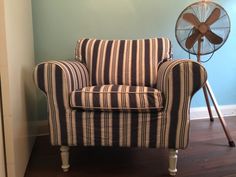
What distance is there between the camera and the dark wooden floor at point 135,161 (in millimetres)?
1365

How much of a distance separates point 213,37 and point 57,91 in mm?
1223

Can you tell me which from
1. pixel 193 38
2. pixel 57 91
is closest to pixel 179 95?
pixel 57 91

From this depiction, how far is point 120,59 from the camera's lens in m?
1.72

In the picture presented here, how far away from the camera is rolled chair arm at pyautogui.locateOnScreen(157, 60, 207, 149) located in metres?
1.23

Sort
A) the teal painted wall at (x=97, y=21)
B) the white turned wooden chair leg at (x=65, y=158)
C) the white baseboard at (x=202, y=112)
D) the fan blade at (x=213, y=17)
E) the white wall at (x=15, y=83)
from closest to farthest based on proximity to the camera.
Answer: the white wall at (x=15, y=83)
the white turned wooden chair leg at (x=65, y=158)
the fan blade at (x=213, y=17)
the teal painted wall at (x=97, y=21)
the white baseboard at (x=202, y=112)

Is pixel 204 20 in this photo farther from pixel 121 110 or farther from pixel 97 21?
pixel 121 110

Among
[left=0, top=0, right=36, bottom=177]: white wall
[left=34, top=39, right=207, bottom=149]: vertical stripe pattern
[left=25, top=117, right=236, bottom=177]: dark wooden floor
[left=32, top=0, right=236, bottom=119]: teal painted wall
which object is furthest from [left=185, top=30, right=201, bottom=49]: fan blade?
[left=0, top=0, right=36, bottom=177]: white wall

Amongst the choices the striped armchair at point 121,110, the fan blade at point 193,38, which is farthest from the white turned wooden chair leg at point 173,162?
the fan blade at point 193,38

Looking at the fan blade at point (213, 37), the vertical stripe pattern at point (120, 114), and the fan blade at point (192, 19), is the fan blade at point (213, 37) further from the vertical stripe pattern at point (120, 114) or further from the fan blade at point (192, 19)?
the vertical stripe pattern at point (120, 114)

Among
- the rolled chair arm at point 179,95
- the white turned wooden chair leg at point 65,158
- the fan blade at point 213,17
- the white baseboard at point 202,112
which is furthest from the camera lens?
the white baseboard at point 202,112

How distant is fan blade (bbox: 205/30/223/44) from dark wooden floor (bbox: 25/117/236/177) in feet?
2.41

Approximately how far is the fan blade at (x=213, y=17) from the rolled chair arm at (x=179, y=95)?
734 millimetres

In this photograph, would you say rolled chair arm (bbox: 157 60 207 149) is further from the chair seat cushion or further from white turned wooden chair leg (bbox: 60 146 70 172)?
white turned wooden chair leg (bbox: 60 146 70 172)

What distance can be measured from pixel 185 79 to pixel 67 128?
0.66 metres
